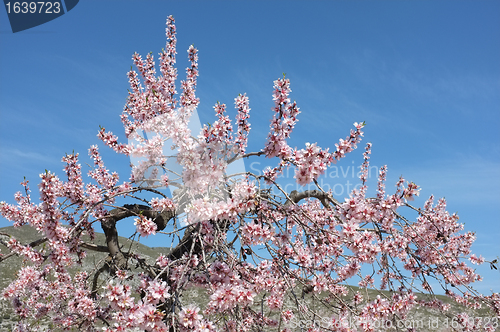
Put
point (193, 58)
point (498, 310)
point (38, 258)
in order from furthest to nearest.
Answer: point (193, 58)
point (498, 310)
point (38, 258)

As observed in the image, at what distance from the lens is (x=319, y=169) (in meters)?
3.31

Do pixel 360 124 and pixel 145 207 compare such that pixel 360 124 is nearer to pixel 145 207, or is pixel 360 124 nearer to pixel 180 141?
pixel 180 141

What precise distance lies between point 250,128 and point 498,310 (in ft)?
14.4

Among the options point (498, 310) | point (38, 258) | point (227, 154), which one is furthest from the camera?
point (498, 310)

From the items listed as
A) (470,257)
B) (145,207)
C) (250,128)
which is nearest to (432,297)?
(470,257)

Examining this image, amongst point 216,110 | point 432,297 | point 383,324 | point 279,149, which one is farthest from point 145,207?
point 432,297

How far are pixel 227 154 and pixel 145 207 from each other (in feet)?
8.63

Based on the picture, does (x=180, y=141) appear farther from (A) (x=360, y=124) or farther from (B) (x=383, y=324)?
(B) (x=383, y=324)

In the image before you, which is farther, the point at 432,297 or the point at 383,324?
the point at 432,297

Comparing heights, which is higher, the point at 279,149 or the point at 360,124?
the point at 360,124

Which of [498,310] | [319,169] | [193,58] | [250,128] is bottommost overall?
[498,310]

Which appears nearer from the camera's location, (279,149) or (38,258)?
(279,149)

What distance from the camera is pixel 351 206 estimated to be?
3262 millimetres

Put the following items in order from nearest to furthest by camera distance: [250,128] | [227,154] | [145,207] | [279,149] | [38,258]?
[279,149], [227,154], [38,258], [250,128], [145,207]
